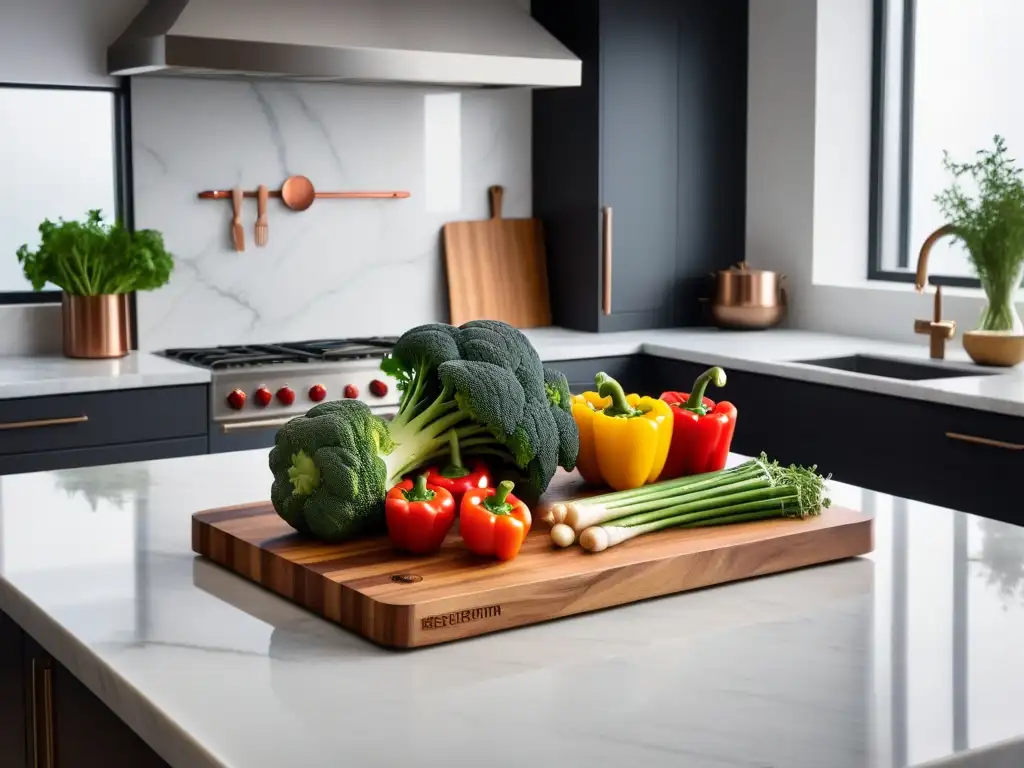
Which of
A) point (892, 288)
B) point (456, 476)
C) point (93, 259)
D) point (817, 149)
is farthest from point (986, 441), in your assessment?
point (93, 259)

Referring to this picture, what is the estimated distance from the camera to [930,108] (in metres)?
4.39

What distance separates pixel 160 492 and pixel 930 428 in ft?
6.45

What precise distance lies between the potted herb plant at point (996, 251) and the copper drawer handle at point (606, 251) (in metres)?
1.19

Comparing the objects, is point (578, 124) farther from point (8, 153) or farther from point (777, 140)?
point (8, 153)

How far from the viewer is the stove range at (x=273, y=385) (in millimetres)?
3559

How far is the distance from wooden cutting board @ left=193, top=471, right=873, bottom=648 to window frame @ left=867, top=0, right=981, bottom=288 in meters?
3.06

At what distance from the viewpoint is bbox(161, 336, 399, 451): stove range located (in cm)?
356

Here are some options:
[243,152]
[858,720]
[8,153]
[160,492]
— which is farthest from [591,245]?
[858,720]

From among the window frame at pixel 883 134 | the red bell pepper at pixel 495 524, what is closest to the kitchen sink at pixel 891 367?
the window frame at pixel 883 134

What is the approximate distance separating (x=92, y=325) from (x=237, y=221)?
640 mm

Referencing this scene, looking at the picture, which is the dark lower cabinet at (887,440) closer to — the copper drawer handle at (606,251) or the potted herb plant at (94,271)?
the copper drawer handle at (606,251)

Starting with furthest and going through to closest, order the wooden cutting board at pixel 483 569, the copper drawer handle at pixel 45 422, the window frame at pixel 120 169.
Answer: the window frame at pixel 120 169, the copper drawer handle at pixel 45 422, the wooden cutting board at pixel 483 569

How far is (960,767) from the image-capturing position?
1.07 metres

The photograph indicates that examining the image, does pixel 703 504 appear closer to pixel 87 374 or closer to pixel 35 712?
pixel 35 712
